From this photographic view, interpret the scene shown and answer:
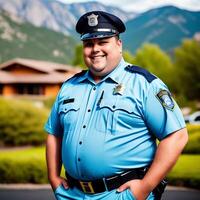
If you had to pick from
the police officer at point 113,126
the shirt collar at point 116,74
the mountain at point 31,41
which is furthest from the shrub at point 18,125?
the mountain at point 31,41

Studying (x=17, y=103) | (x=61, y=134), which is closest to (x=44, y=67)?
(x=17, y=103)

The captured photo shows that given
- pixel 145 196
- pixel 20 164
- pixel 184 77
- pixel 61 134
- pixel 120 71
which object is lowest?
pixel 184 77

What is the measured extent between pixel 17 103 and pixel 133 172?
16.5 metres

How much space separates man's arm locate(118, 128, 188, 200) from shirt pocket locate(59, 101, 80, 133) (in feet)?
1.66

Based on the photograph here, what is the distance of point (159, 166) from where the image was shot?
287 centimetres

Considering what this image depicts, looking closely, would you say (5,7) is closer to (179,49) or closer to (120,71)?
(179,49)

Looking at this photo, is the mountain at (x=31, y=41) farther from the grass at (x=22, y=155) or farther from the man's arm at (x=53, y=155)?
the man's arm at (x=53, y=155)

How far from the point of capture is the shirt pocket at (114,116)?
9.45 ft

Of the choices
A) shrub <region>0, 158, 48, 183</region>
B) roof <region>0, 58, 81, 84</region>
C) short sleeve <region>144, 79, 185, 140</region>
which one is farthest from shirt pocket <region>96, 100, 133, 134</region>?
roof <region>0, 58, 81, 84</region>

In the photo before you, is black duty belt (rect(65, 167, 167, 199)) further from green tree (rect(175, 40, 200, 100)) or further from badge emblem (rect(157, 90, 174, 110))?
green tree (rect(175, 40, 200, 100))

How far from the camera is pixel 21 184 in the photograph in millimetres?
11867

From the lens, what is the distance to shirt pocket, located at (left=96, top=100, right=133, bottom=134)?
288 cm

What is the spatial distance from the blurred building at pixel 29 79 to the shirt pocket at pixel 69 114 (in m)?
37.3

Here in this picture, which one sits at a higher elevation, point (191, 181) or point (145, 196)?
point (145, 196)
